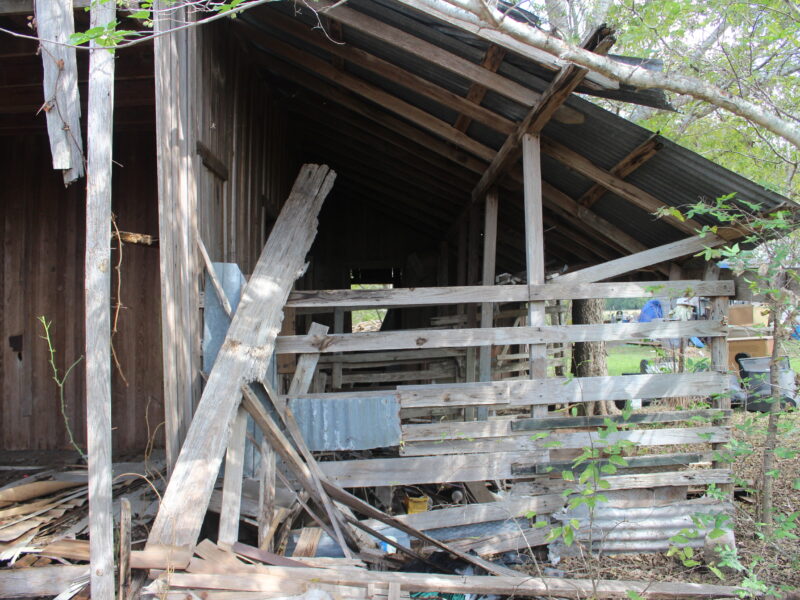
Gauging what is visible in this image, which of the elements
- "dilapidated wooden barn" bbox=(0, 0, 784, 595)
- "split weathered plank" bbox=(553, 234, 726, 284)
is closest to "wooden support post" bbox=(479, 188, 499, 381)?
"dilapidated wooden barn" bbox=(0, 0, 784, 595)

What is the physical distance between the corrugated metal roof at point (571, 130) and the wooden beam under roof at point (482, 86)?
0.05m

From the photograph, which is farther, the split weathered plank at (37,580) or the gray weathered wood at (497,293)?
the gray weathered wood at (497,293)

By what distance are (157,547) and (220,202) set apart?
3.33 meters

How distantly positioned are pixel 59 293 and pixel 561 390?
5.74 meters

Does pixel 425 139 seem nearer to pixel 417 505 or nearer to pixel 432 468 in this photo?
pixel 432 468

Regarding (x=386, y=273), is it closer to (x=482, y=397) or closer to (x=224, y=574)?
(x=482, y=397)

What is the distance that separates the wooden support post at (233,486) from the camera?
11.0 ft

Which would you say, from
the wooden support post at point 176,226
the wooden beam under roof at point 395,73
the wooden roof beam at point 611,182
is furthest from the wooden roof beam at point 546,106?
the wooden support post at point 176,226

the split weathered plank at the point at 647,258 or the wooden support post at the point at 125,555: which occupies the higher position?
the split weathered plank at the point at 647,258

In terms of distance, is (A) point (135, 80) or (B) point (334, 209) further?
(B) point (334, 209)

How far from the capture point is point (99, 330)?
2.90 metres

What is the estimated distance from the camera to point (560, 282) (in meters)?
4.84

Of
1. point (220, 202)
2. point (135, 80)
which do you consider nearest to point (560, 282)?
point (220, 202)

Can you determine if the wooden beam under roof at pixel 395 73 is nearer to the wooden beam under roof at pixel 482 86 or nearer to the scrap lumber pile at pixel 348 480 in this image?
the wooden beam under roof at pixel 482 86
